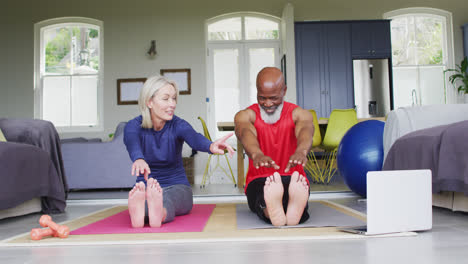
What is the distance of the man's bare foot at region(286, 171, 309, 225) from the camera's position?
1792 mm

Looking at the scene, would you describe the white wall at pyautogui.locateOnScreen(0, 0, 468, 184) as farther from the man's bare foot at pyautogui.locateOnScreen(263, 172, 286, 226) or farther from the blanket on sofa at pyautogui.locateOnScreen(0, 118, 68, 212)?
the man's bare foot at pyautogui.locateOnScreen(263, 172, 286, 226)

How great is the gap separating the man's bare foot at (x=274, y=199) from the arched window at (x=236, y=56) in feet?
18.9

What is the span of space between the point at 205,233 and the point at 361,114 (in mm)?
5738

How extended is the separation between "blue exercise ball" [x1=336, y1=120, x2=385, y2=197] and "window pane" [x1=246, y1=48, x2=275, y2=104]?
172 inches

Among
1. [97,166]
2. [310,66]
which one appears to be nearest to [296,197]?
[97,166]

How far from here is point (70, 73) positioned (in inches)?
306

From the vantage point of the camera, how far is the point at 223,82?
25.2 ft

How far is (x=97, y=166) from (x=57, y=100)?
3.62 metres

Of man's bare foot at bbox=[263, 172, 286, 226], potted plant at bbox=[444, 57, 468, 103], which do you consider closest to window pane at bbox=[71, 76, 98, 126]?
man's bare foot at bbox=[263, 172, 286, 226]

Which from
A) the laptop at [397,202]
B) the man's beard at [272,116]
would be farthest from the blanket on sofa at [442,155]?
the man's beard at [272,116]

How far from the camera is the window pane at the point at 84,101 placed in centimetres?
774

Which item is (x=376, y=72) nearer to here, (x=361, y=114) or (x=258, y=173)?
(x=361, y=114)

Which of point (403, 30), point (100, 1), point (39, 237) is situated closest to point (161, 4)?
point (100, 1)

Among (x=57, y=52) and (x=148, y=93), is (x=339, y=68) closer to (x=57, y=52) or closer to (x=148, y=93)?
(x=57, y=52)
